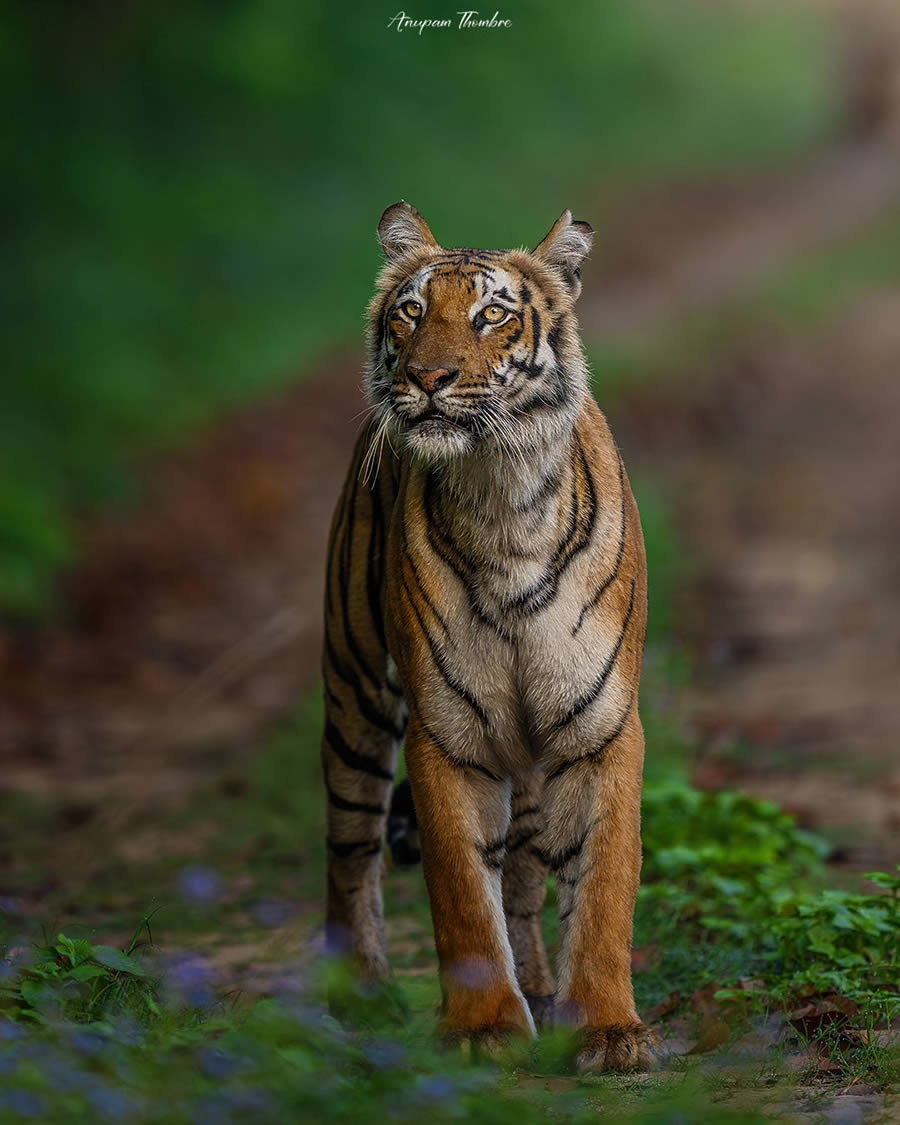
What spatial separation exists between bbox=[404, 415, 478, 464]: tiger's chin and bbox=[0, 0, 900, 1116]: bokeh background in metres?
1.09

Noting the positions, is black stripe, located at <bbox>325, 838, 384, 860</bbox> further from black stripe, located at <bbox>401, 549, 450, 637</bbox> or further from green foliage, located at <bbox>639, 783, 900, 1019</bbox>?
black stripe, located at <bbox>401, 549, 450, 637</bbox>

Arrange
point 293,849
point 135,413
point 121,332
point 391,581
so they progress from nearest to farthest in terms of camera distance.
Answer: point 391,581
point 293,849
point 135,413
point 121,332

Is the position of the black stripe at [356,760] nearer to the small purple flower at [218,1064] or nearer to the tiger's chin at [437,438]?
the tiger's chin at [437,438]

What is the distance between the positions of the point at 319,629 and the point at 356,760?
187 inches

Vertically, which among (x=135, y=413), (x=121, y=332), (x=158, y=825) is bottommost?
(x=158, y=825)

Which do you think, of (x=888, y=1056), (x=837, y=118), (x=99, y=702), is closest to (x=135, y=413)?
(x=99, y=702)

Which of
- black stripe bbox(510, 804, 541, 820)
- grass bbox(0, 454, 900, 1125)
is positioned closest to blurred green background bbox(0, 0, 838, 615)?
grass bbox(0, 454, 900, 1125)

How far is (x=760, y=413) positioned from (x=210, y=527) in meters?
5.18

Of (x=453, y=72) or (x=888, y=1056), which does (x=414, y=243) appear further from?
(x=453, y=72)

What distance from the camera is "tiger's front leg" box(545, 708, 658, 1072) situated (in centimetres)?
386

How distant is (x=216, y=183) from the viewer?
16.1m

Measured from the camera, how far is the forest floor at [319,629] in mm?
6082

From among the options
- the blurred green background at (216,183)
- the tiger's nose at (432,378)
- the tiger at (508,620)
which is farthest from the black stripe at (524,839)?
the blurred green background at (216,183)

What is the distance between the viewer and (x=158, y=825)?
6863 mm
